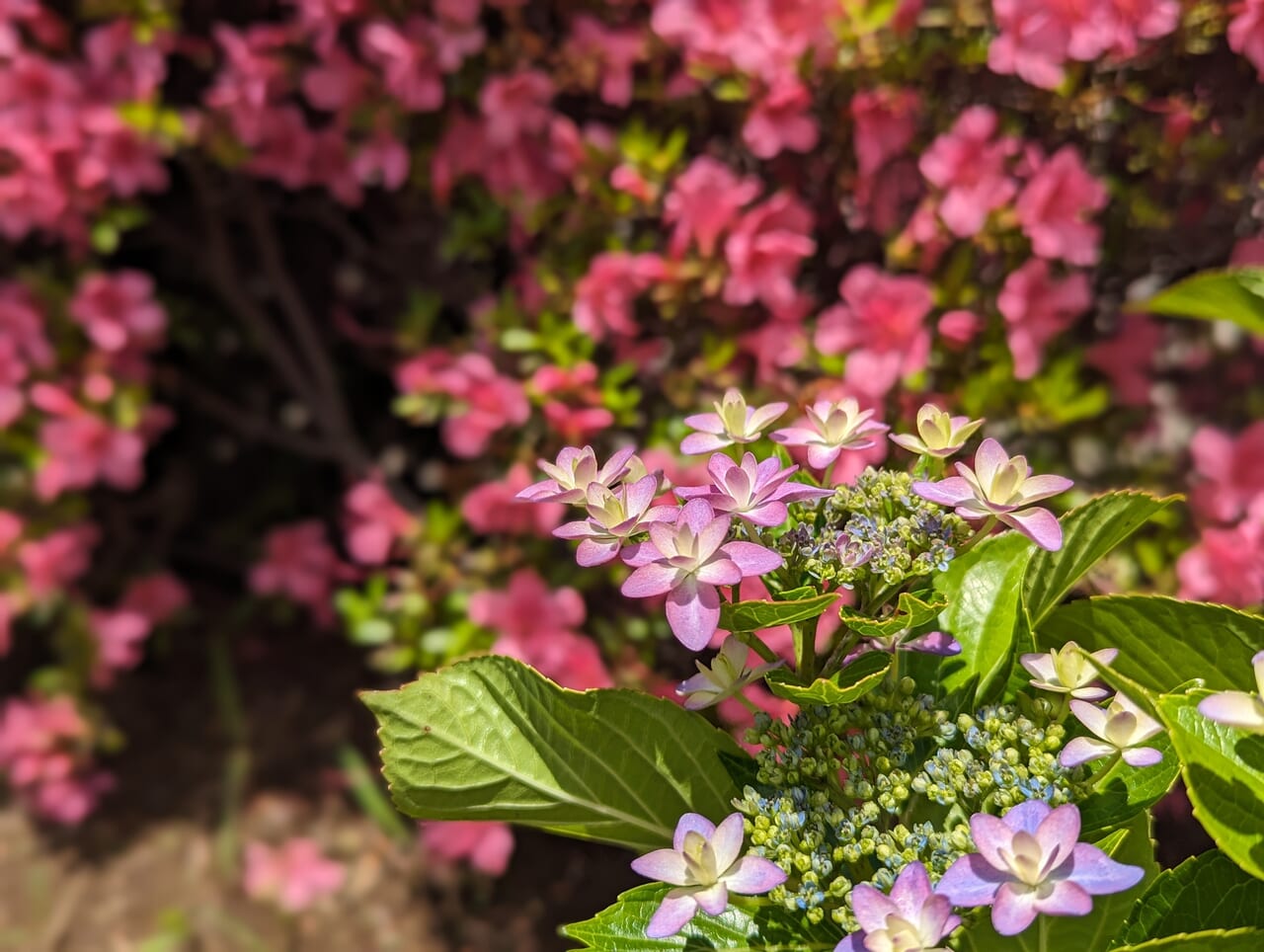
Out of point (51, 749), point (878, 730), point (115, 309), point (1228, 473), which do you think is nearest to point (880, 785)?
point (878, 730)

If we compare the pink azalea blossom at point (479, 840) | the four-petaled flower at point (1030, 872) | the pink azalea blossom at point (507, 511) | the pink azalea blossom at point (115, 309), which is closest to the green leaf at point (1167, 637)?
the four-petaled flower at point (1030, 872)

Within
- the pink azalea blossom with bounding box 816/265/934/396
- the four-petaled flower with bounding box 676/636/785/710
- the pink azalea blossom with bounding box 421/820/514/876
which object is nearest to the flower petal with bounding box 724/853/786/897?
the four-petaled flower with bounding box 676/636/785/710

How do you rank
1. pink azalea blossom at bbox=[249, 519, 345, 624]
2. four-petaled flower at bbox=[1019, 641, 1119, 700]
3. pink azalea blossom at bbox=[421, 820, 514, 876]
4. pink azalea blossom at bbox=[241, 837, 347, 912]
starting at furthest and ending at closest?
pink azalea blossom at bbox=[249, 519, 345, 624], pink azalea blossom at bbox=[241, 837, 347, 912], pink azalea blossom at bbox=[421, 820, 514, 876], four-petaled flower at bbox=[1019, 641, 1119, 700]

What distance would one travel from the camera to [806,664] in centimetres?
66

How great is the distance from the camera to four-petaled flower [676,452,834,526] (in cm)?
61

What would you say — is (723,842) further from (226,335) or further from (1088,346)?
(226,335)

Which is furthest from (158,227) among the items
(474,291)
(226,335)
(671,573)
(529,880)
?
(671,573)

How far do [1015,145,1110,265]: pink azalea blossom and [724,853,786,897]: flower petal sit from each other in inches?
37.9

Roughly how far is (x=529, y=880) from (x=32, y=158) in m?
1.58

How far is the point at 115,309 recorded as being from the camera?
193 cm

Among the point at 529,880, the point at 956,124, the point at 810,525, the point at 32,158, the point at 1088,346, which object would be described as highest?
the point at 956,124

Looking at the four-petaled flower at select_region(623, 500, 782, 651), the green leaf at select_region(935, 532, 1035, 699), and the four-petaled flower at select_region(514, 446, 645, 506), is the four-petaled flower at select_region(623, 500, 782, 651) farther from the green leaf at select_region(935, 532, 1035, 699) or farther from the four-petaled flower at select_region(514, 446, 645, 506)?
the green leaf at select_region(935, 532, 1035, 699)

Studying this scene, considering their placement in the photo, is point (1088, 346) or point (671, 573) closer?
point (671, 573)

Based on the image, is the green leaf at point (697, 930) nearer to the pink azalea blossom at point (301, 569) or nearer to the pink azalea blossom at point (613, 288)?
the pink azalea blossom at point (613, 288)
